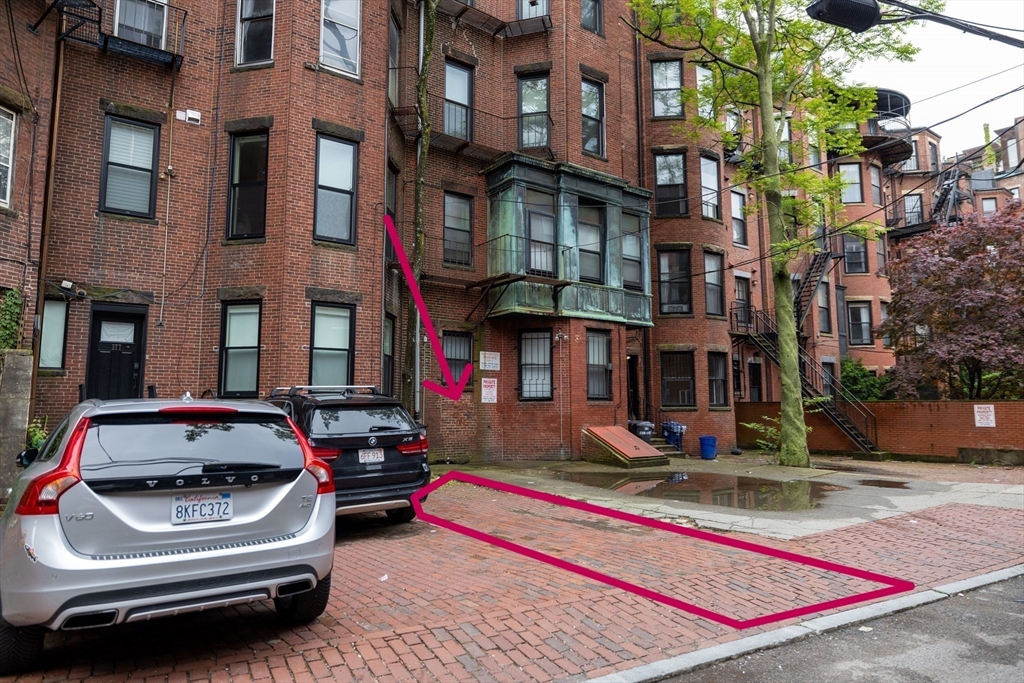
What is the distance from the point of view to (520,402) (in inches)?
727

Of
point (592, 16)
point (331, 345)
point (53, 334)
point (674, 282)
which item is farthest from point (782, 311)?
point (53, 334)

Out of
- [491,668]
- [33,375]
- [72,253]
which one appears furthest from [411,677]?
[72,253]

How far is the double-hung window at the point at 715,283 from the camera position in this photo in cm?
2284

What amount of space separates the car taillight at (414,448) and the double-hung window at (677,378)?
15087 millimetres

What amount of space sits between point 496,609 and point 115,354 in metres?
10.8

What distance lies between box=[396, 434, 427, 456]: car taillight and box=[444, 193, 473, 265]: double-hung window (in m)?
10.3

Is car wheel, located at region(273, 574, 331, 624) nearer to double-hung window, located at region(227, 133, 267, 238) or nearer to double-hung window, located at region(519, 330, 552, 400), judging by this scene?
double-hung window, located at region(227, 133, 267, 238)

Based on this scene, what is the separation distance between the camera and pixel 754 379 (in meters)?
26.9

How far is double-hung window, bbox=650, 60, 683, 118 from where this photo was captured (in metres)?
22.7

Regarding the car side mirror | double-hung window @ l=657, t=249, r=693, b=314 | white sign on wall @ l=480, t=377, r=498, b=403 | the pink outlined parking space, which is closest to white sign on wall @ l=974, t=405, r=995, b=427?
double-hung window @ l=657, t=249, r=693, b=314

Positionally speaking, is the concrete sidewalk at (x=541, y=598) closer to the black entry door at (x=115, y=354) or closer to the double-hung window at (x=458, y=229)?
the black entry door at (x=115, y=354)

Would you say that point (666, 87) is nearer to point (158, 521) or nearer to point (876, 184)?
point (876, 184)

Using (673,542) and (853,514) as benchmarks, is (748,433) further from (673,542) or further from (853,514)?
(673,542)

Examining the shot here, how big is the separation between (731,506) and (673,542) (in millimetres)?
3049
